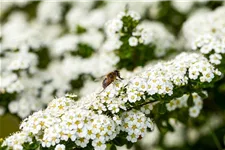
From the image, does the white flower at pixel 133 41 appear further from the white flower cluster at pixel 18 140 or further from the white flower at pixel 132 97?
the white flower cluster at pixel 18 140

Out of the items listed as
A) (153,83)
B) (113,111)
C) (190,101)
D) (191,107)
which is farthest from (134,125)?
(191,107)

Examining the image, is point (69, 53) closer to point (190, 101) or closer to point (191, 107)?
point (191, 107)

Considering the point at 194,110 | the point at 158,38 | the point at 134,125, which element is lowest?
the point at 134,125

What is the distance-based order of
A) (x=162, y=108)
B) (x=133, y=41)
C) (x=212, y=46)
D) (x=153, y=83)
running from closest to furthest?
(x=153, y=83) < (x=162, y=108) < (x=212, y=46) < (x=133, y=41)

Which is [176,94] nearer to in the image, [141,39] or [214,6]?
[141,39]

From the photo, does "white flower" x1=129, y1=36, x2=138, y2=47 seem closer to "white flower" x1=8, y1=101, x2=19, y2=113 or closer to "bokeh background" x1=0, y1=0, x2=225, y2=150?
"bokeh background" x1=0, y1=0, x2=225, y2=150

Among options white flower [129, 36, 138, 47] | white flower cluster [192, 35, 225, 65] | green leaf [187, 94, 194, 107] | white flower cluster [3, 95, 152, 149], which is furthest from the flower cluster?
white flower cluster [3, 95, 152, 149]

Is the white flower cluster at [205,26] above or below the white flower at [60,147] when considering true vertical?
above

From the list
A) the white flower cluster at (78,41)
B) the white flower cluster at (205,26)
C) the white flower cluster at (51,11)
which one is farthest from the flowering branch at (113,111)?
the white flower cluster at (51,11)

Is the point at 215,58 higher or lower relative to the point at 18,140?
higher

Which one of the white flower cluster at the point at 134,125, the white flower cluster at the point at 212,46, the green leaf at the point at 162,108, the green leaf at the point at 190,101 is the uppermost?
the white flower cluster at the point at 212,46

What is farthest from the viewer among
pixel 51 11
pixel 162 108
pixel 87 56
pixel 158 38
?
pixel 51 11
